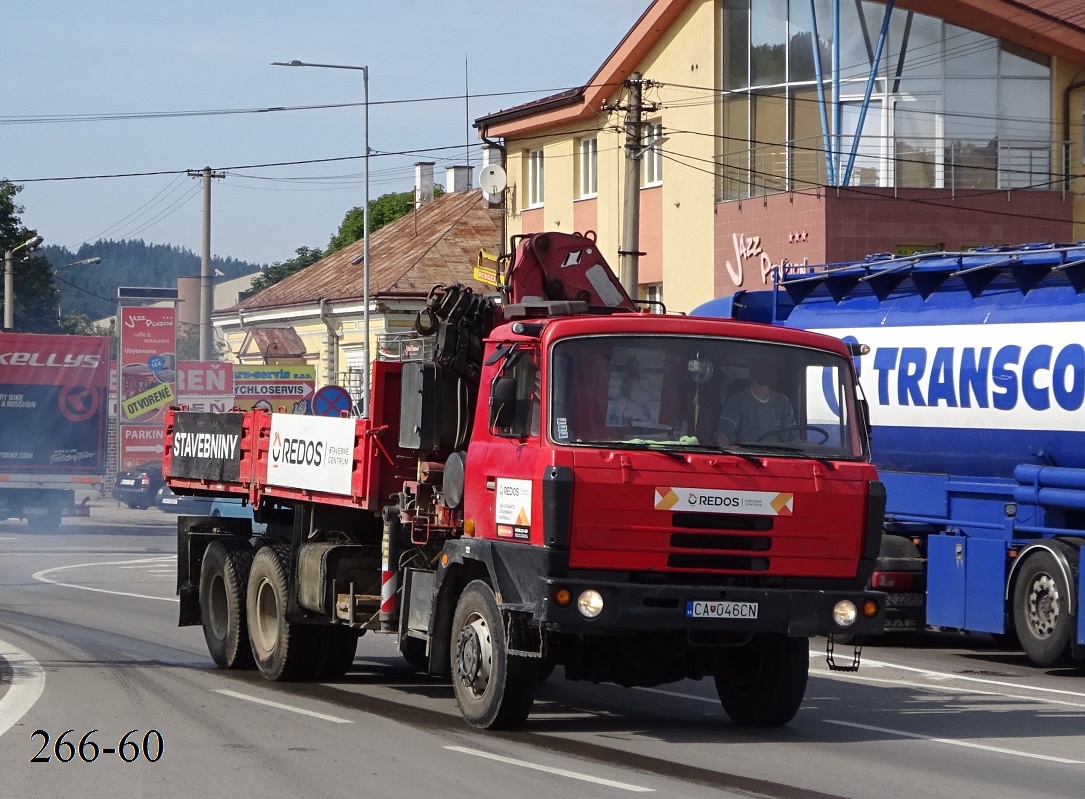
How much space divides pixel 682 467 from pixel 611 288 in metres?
3.18

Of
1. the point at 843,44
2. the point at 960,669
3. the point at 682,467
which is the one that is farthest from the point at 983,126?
the point at 682,467

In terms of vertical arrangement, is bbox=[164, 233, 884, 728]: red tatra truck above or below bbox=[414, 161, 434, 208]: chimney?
below

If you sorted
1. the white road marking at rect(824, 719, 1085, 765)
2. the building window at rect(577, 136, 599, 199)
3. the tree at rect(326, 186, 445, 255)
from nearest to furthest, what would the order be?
the white road marking at rect(824, 719, 1085, 765), the building window at rect(577, 136, 599, 199), the tree at rect(326, 186, 445, 255)

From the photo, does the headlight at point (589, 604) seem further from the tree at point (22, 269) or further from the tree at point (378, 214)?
the tree at point (378, 214)

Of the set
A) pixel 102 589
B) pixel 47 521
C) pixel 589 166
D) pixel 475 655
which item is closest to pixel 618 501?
pixel 475 655

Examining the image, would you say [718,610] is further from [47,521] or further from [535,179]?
[535,179]

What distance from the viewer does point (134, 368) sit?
175ft

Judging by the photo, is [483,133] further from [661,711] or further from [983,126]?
[661,711]

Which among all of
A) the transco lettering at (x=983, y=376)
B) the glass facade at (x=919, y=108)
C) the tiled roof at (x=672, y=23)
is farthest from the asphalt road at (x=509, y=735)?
the tiled roof at (x=672, y=23)

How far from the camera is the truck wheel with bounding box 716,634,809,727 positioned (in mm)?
11336

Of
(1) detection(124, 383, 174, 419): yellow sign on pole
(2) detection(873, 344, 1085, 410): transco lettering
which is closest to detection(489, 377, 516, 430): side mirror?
(2) detection(873, 344, 1085, 410): transco lettering

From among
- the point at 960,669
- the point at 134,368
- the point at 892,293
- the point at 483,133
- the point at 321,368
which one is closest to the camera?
the point at 960,669

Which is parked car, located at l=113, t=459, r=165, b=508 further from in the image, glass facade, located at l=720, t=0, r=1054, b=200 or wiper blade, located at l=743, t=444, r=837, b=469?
wiper blade, located at l=743, t=444, r=837, b=469

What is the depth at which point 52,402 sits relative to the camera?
129 ft
